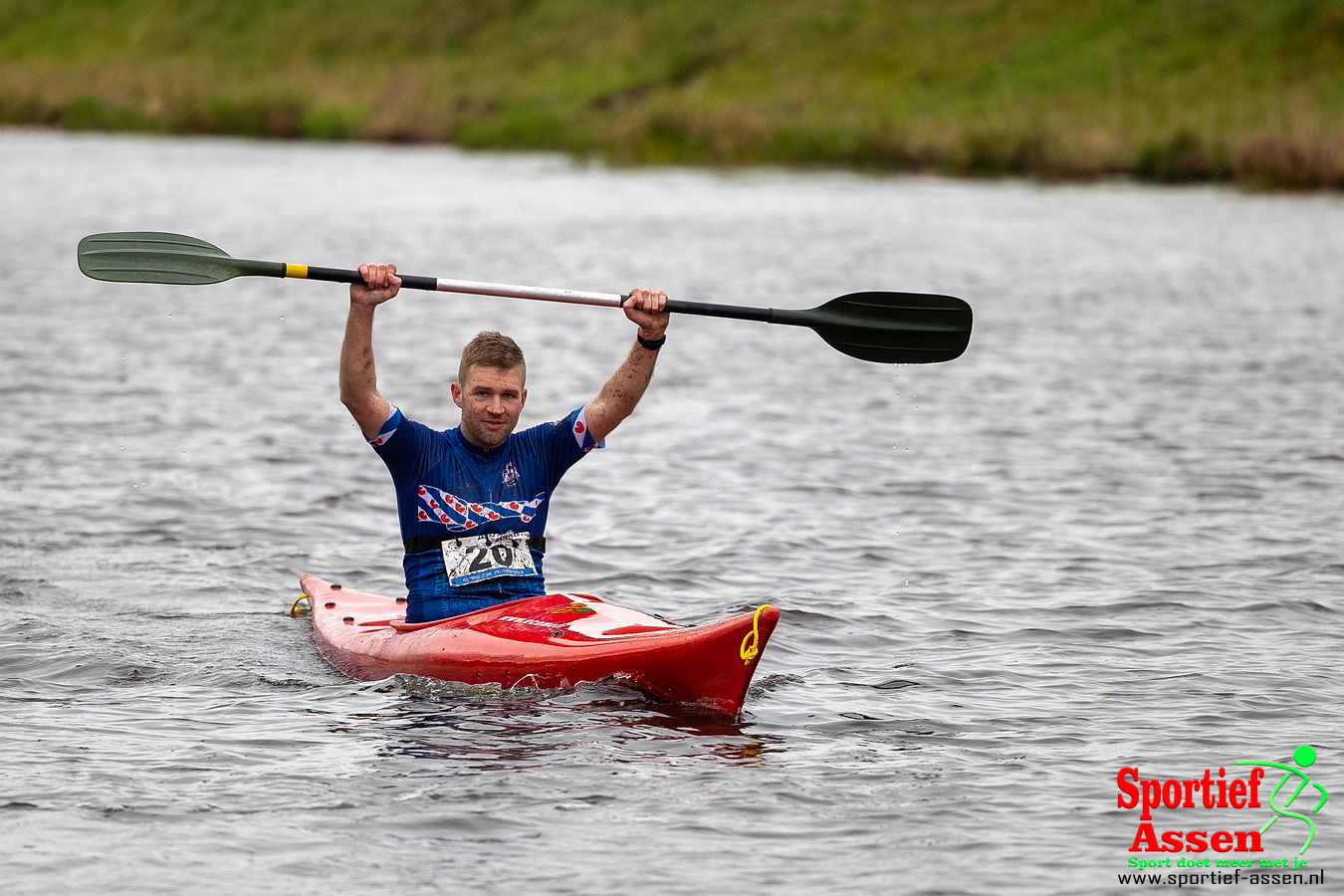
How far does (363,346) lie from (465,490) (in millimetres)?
681

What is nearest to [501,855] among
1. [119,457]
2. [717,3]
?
[119,457]

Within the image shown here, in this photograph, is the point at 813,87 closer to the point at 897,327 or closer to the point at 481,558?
the point at 897,327

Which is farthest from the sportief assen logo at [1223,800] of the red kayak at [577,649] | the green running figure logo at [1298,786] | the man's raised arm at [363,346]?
the man's raised arm at [363,346]

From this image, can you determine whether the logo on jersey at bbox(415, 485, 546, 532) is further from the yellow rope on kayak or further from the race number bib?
the yellow rope on kayak

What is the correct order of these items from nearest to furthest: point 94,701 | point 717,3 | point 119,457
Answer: point 94,701, point 119,457, point 717,3

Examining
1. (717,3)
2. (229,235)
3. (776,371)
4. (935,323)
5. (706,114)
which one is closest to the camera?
(935,323)

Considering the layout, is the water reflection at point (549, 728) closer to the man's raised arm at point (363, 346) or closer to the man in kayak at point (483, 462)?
the man in kayak at point (483, 462)

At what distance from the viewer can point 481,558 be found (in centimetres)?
734

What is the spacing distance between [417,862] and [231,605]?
3.50 meters

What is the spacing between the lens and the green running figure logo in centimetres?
595

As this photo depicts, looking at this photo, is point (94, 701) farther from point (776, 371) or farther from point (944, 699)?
point (776, 371)

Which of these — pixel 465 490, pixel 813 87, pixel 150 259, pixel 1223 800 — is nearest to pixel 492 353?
pixel 465 490

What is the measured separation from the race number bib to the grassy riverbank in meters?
27.2

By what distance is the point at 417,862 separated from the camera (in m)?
5.58
